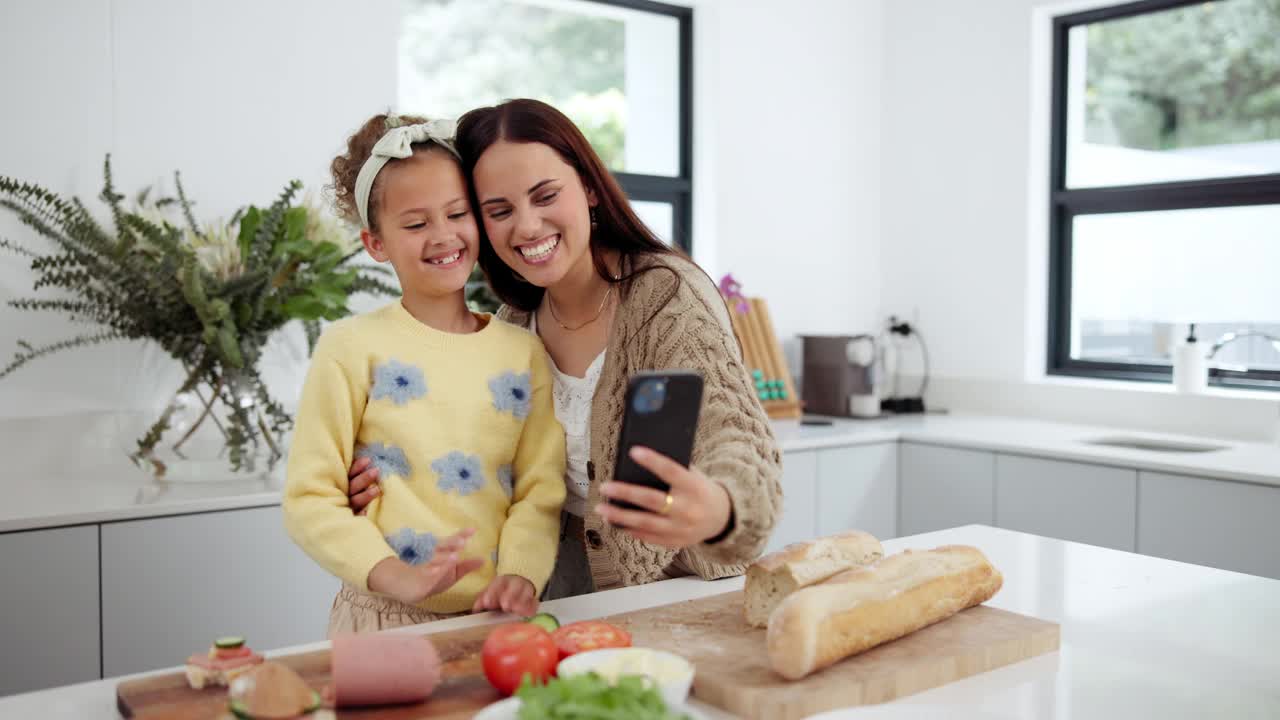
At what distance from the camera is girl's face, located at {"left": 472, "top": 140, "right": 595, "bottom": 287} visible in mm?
1429

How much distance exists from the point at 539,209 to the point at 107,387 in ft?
5.15

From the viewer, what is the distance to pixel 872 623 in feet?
3.63

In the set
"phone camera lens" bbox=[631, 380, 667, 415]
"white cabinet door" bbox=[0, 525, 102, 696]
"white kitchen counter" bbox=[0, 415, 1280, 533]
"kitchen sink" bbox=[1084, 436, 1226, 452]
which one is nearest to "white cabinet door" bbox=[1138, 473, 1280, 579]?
"white kitchen counter" bbox=[0, 415, 1280, 533]

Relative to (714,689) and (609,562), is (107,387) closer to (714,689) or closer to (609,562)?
(609,562)

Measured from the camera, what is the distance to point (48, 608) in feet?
6.49

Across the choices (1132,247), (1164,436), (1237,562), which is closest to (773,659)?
(1237,562)

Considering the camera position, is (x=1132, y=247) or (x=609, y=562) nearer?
(x=609, y=562)

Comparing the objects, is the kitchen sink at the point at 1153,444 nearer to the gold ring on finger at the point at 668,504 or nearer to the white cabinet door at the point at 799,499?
the white cabinet door at the point at 799,499

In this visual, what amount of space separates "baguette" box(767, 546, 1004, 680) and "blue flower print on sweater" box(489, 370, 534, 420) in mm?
464

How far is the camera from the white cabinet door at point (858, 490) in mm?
3117

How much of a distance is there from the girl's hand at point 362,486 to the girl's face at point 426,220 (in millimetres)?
226

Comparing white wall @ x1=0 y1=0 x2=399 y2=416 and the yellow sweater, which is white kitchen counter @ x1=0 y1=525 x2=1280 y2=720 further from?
white wall @ x1=0 y1=0 x2=399 y2=416

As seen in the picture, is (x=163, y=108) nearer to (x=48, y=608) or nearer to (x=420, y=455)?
(x=48, y=608)

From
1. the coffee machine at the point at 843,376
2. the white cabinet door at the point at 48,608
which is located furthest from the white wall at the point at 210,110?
the white cabinet door at the point at 48,608
